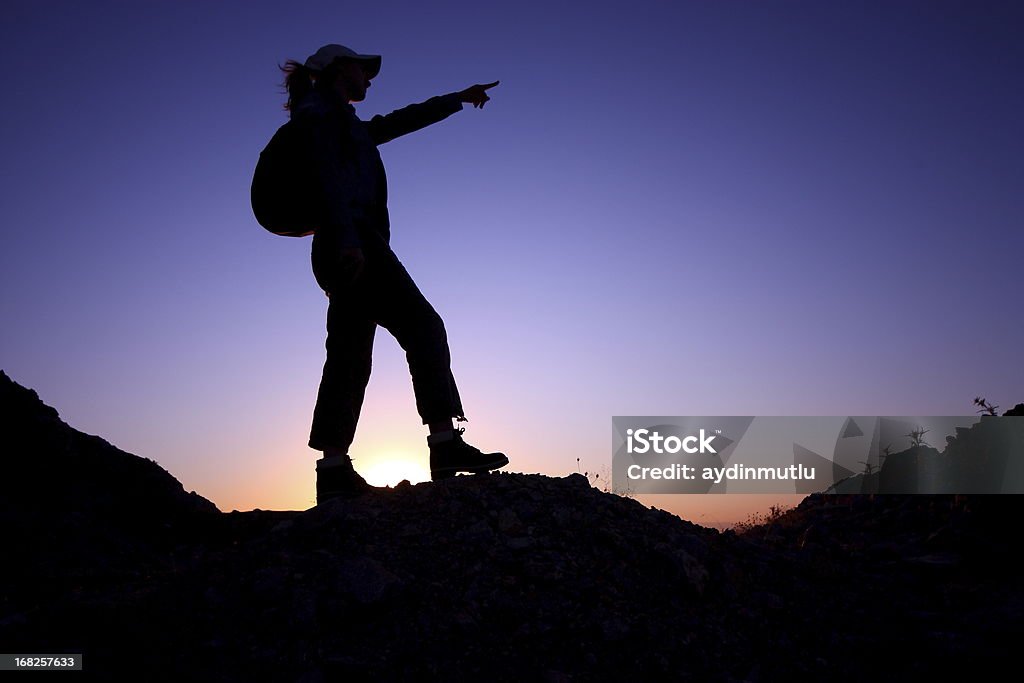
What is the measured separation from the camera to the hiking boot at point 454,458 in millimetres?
5176

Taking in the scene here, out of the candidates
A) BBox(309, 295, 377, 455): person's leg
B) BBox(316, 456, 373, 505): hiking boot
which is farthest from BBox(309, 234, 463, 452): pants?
BBox(316, 456, 373, 505): hiking boot

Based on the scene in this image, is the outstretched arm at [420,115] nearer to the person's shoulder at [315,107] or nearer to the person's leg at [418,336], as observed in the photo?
the person's shoulder at [315,107]

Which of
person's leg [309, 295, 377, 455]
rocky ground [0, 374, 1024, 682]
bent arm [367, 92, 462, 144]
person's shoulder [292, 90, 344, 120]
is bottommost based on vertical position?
rocky ground [0, 374, 1024, 682]

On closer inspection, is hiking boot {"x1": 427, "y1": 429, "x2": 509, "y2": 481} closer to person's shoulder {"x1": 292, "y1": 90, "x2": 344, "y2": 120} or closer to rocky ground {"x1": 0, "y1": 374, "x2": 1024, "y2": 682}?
rocky ground {"x1": 0, "y1": 374, "x2": 1024, "y2": 682}

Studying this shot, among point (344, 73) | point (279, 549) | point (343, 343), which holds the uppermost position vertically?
point (344, 73)

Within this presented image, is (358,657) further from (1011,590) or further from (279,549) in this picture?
(1011,590)

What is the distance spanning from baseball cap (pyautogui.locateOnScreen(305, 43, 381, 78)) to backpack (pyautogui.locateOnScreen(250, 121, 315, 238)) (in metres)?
0.57

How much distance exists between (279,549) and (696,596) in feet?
7.99

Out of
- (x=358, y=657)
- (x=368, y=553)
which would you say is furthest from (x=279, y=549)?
(x=358, y=657)

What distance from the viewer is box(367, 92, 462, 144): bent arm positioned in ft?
18.7

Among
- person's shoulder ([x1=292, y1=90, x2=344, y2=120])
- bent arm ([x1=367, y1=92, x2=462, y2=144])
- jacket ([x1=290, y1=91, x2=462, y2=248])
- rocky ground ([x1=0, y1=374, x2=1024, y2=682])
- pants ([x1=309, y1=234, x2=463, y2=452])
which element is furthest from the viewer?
bent arm ([x1=367, y1=92, x2=462, y2=144])

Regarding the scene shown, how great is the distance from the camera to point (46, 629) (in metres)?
3.64

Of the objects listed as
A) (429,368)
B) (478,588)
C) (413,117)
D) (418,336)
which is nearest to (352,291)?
(418,336)

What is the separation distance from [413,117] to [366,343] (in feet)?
5.96
